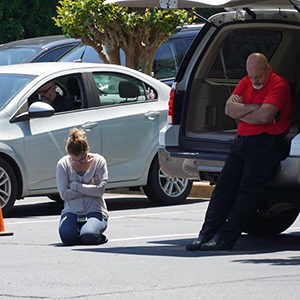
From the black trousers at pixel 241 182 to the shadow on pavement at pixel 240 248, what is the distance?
239 millimetres

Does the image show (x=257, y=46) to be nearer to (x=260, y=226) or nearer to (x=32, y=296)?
(x=260, y=226)

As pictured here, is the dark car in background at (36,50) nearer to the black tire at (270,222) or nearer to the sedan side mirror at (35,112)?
the sedan side mirror at (35,112)

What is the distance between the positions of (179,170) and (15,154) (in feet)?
8.70

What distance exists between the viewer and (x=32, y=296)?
8555mm

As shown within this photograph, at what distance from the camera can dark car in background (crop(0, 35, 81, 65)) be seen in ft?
63.4

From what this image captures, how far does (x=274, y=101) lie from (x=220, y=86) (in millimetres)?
1329

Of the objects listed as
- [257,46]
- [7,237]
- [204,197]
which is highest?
[257,46]

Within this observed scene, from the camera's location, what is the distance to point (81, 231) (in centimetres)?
1137

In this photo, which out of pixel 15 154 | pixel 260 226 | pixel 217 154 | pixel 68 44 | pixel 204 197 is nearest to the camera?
pixel 217 154

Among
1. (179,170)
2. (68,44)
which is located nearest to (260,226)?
(179,170)

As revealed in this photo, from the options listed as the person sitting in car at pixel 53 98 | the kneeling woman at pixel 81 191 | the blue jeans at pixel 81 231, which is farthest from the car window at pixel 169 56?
the blue jeans at pixel 81 231

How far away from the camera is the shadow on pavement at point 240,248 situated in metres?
10.6

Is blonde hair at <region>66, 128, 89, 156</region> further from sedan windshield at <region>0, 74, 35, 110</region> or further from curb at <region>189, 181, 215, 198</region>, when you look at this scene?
curb at <region>189, 181, 215, 198</region>

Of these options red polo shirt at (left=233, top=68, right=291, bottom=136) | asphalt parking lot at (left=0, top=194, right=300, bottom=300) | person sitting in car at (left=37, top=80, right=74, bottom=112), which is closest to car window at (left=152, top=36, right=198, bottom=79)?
person sitting in car at (left=37, top=80, right=74, bottom=112)
